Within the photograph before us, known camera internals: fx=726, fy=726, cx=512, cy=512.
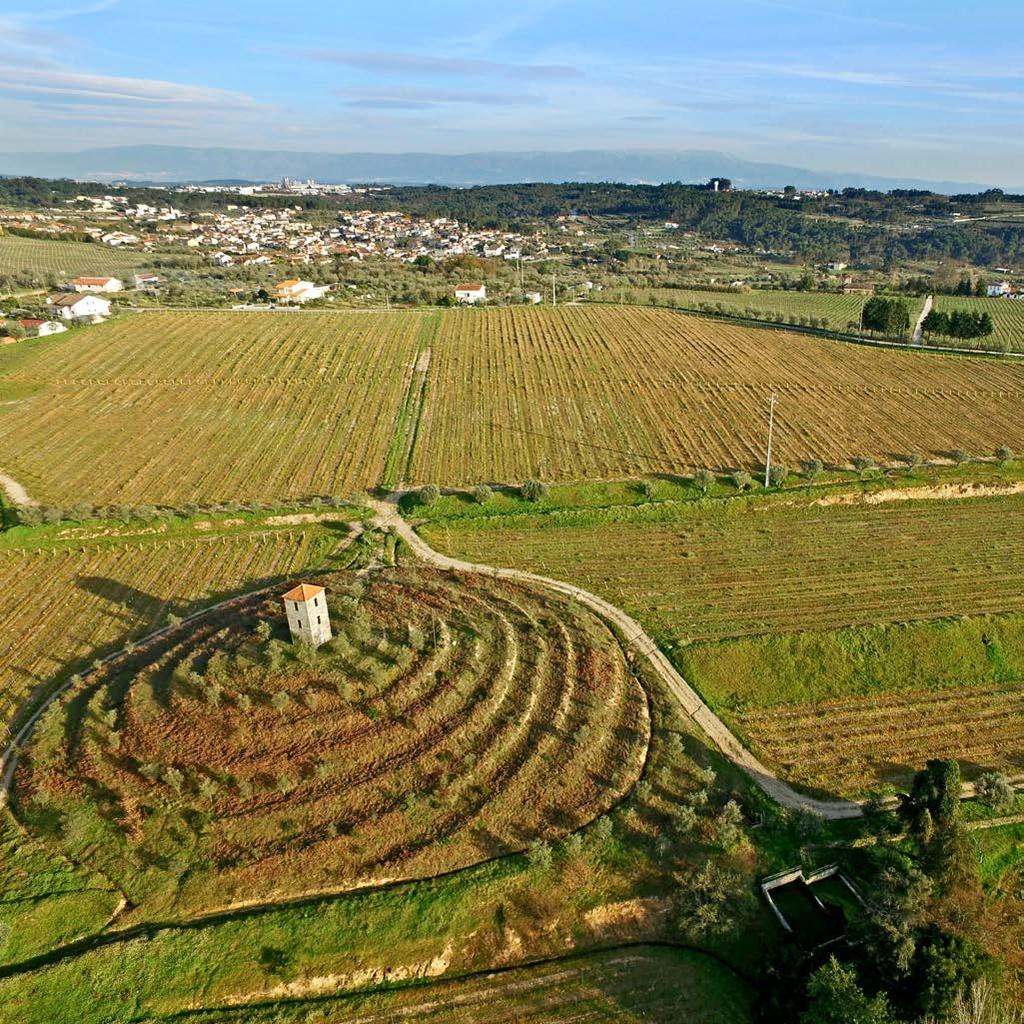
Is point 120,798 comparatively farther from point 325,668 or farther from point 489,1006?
point 489,1006

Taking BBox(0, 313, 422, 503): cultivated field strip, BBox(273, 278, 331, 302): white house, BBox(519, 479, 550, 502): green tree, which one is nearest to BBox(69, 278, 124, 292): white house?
BBox(273, 278, 331, 302): white house

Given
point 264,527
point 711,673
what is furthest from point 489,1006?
point 264,527

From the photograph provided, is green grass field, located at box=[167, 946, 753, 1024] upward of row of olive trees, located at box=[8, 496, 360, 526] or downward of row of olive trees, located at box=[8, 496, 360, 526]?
downward

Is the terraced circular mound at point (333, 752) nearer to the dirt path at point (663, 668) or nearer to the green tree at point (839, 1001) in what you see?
the dirt path at point (663, 668)

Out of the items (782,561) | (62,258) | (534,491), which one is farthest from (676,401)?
(62,258)

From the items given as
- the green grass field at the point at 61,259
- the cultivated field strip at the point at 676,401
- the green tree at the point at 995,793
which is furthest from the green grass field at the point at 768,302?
the green grass field at the point at 61,259

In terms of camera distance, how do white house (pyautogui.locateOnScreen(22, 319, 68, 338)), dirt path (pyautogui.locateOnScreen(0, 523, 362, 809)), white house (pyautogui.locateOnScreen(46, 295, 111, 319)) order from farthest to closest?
white house (pyautogui.locateOnScreen(46, 295, 111, 319)) < white house (pyautogui.locateOnScreen(22, 319, 68, 338)) < dirt path (pyautogui.locateOnScreen(0, 523, 362, 809))

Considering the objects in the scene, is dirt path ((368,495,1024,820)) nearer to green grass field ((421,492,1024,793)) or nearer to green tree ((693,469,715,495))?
green grass field ((421,492,1024,793))
